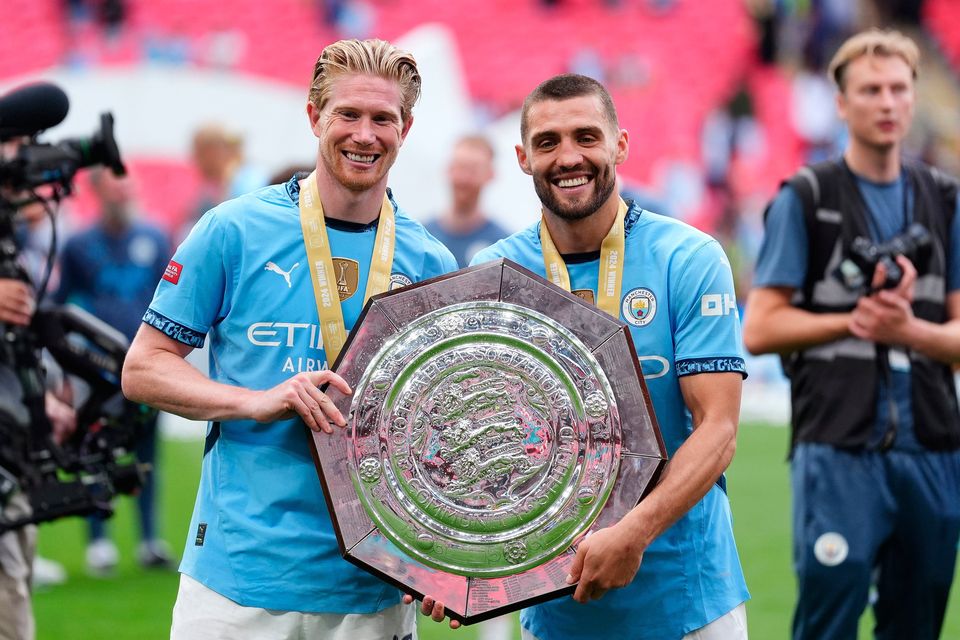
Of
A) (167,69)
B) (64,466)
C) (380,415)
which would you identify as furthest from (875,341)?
(167,69)

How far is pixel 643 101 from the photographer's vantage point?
21.0 meters

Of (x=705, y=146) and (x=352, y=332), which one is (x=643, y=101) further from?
(x=352, y=332)

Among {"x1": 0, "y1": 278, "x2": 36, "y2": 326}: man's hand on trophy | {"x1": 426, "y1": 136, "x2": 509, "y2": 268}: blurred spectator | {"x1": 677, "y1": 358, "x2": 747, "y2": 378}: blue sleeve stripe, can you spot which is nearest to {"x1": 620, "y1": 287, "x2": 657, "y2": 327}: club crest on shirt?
{"x1": 677, "y1": 358, "x2": 747, "y2": 378}: blue sleeve stripe

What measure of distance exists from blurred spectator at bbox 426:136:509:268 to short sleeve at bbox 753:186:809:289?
8.09 ft

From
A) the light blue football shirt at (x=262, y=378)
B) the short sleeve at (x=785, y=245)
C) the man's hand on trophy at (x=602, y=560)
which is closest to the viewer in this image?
the man's hand on trophy at (x=602, y=560)

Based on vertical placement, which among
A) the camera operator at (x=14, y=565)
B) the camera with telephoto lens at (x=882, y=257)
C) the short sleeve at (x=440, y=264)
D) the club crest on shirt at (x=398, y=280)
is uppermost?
the camera with telephoto lens at (x=882, y=257)

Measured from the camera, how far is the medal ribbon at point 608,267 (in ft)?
9.45

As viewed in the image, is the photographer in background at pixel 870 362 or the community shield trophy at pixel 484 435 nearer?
the community shield trophy at pixel 484 435

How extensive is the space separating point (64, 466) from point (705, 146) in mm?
17520

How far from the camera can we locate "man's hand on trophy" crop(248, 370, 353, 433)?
8.54 ft

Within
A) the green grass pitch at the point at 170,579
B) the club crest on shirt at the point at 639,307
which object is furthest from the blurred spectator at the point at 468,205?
the club crest on shirt at the point at 639,307

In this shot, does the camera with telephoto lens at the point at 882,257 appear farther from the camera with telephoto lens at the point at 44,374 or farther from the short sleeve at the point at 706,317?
the camera with telephoto lens at the point at 44,374

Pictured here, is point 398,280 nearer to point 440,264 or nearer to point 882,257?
point 440,264

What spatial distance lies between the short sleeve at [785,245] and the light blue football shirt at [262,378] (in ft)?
5.20
